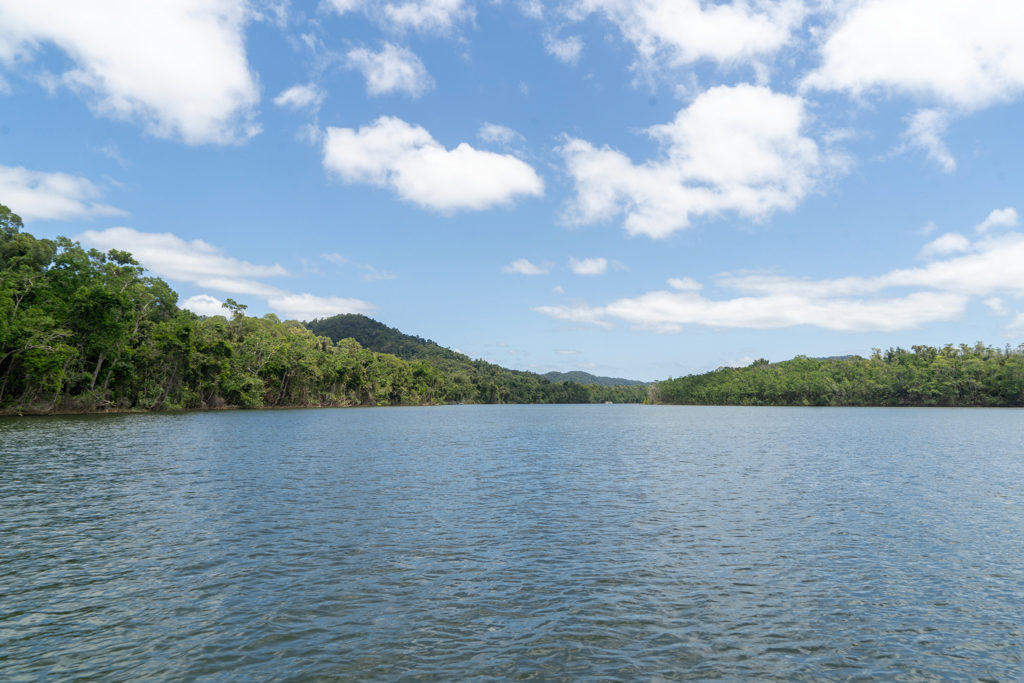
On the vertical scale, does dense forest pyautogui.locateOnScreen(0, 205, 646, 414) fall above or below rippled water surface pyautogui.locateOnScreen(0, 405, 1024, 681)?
above

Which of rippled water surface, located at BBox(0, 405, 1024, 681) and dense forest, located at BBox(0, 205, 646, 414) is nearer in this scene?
rippled water surface, located at BBox(0, 405, 1024, 681)

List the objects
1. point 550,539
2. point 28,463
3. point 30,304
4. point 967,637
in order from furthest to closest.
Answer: point 30,304, point 28,463, point 550,539, point 967,637

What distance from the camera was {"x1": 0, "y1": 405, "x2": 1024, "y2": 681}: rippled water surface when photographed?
40.2 ft

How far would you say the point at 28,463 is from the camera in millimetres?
39469

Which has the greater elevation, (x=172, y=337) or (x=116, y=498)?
(x=172, y=337)

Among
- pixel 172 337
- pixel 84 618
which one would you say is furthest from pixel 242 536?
pixel 172 337

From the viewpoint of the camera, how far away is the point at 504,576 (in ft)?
57.8

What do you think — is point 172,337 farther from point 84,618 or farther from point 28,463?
point 84,618

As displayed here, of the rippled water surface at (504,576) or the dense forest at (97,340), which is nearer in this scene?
the rippled water surface at (504,576)

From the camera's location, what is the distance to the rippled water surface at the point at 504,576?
12.3 metres

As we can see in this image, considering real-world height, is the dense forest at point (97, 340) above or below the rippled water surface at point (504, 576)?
above

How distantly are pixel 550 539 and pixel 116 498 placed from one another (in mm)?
22185

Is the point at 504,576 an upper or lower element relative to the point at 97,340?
lower

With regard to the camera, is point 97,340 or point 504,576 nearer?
point 504,576
